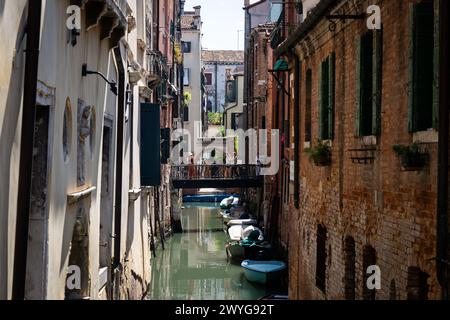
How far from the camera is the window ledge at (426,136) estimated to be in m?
6.95

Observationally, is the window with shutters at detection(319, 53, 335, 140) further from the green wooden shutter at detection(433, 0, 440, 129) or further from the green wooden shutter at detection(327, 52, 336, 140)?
the green wooden shutter at detection(433, 0, 440, 129)

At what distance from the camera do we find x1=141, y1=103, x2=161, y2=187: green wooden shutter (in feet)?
63.0

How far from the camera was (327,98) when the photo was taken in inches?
479

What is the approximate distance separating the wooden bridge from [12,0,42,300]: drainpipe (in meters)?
28.1

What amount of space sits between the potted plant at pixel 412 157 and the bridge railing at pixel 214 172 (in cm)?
2717

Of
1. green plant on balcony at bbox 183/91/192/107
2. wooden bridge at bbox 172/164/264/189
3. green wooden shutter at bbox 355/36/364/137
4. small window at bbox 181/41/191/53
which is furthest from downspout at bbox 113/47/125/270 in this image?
small window at bbox 181/41/191/53

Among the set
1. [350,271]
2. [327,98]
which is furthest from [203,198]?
[350,271]

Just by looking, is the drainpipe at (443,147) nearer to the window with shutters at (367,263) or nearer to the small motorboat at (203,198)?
the window with shutters at (367,263)

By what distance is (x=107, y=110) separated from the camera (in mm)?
12180

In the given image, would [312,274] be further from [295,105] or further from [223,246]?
[223,246]

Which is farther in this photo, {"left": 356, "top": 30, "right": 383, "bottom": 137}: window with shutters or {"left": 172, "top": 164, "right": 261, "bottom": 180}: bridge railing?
{"left": 172, "top": 164, "right": 261, "bottom": 180}: bridge railing

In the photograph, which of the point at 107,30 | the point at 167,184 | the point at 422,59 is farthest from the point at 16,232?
the point at 167,184

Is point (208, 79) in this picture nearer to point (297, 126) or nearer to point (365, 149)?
point (297, 126)

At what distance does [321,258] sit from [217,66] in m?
70.7
